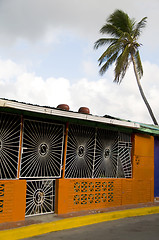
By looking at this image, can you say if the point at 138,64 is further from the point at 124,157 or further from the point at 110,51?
the point at 124,157

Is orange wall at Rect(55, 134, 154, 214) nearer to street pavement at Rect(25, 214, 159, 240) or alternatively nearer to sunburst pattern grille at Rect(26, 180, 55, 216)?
sunburst pattern grille at Rect(26, 180, 55, 216)

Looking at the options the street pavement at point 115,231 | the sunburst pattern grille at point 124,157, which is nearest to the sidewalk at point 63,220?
the street pavement at point 115,231

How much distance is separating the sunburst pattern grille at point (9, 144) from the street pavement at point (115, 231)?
165 centimetres

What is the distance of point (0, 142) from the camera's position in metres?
6.36

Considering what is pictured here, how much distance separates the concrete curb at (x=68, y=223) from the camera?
555 cm

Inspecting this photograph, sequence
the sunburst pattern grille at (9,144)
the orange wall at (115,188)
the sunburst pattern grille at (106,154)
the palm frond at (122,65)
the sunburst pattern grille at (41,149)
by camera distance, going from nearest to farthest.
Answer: the sunburst pattern grille at (9,144)
the sunburst pattern grille at (41,149)
the orange wall at (115,188)
the sunburst pattern grille at (106,154)
the palm frond at (122,65)

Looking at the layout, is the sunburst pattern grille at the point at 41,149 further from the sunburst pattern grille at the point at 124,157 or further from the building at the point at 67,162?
the sunburst pattern grille at the point at 124,157

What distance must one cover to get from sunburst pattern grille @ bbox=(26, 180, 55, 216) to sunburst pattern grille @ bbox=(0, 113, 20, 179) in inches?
26.9

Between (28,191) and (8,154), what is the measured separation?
1.11m

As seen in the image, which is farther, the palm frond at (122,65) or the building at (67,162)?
the palm frond at (122,65)

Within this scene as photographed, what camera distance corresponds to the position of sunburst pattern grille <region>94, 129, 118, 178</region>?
8531 mm

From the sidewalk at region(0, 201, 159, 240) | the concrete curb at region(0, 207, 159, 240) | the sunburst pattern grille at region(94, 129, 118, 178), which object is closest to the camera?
the concrete curb at region(0, 207, 159, 240)

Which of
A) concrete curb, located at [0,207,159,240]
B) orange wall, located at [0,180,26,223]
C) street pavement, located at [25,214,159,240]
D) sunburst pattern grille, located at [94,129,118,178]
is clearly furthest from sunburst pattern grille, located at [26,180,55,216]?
sunburst pattern grille, located at [94,129,118,178]

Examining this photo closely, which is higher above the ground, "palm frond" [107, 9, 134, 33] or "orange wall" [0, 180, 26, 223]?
"palm frond" [107, 9, 134, 33]
